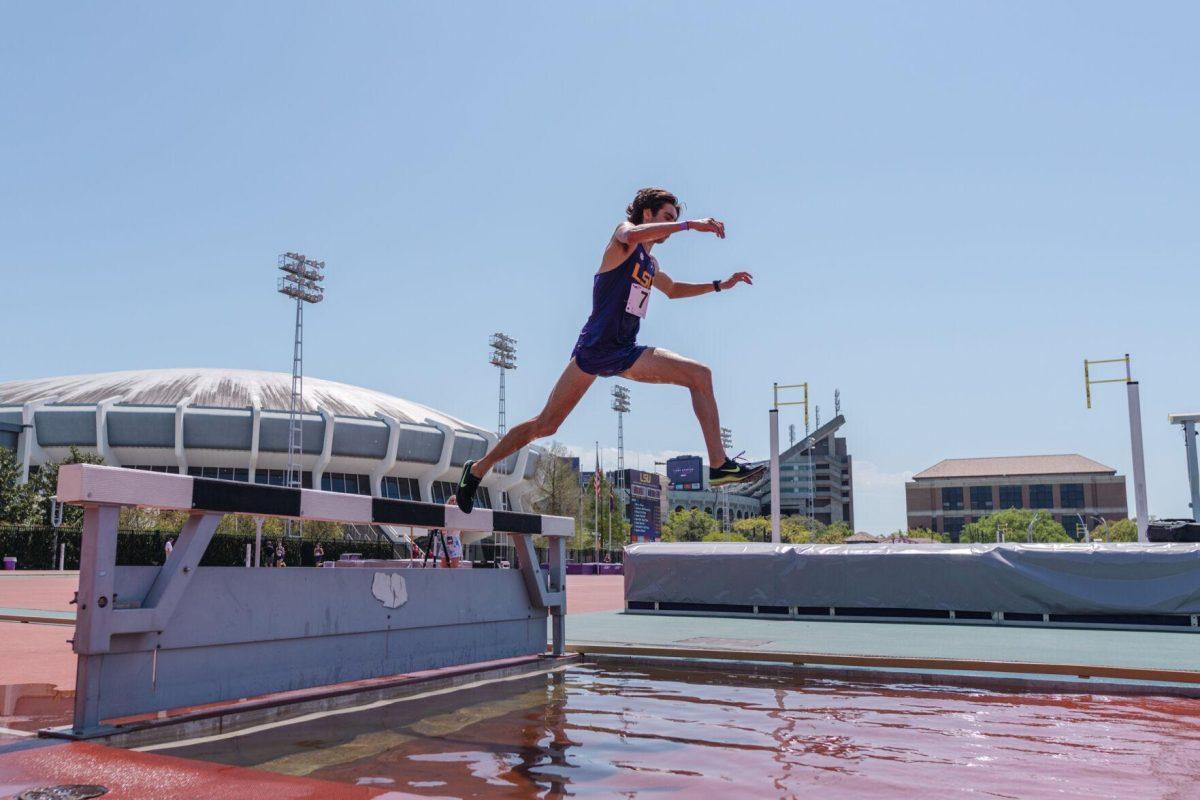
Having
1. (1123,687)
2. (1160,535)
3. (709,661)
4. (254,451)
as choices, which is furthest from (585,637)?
(254,451)

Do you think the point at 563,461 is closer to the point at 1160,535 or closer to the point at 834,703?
the point at 1160,535

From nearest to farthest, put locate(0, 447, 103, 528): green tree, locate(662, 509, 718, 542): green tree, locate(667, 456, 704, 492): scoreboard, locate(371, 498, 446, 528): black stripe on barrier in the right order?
1. locate(371, 498, 446, 528): black stripe on barrier
2. locate(0, 447, 103, 528): green tree
3. locate(662, 509, 718, 542): green tree
4. locate(667, 456, 704, 492): scoreboard

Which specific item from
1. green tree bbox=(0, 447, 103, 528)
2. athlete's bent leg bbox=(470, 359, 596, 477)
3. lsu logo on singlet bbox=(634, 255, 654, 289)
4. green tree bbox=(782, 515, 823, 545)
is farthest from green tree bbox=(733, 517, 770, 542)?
lsu logo on singlet bbox=(634, 255, 654, 289)

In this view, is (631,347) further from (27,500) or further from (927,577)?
(27,500)

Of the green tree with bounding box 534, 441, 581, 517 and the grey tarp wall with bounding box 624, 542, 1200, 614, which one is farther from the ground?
the green tree with bounding box 534, 441, 581, 517

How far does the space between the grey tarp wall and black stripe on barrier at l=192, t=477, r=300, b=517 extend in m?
12.6

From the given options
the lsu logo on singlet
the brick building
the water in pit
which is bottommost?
the water in pit

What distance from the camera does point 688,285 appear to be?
5852mm

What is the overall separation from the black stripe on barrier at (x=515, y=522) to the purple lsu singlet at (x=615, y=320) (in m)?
2.32

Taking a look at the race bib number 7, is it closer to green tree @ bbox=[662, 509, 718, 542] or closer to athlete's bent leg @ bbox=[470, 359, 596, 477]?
athlete's bent leg @ bbox=[470, 359, 596, 477]

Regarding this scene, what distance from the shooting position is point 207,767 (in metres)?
3.67

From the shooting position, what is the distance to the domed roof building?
6544cm

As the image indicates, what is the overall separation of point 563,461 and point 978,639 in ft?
232

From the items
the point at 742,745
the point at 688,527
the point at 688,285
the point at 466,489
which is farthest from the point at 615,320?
the point at 688,527
